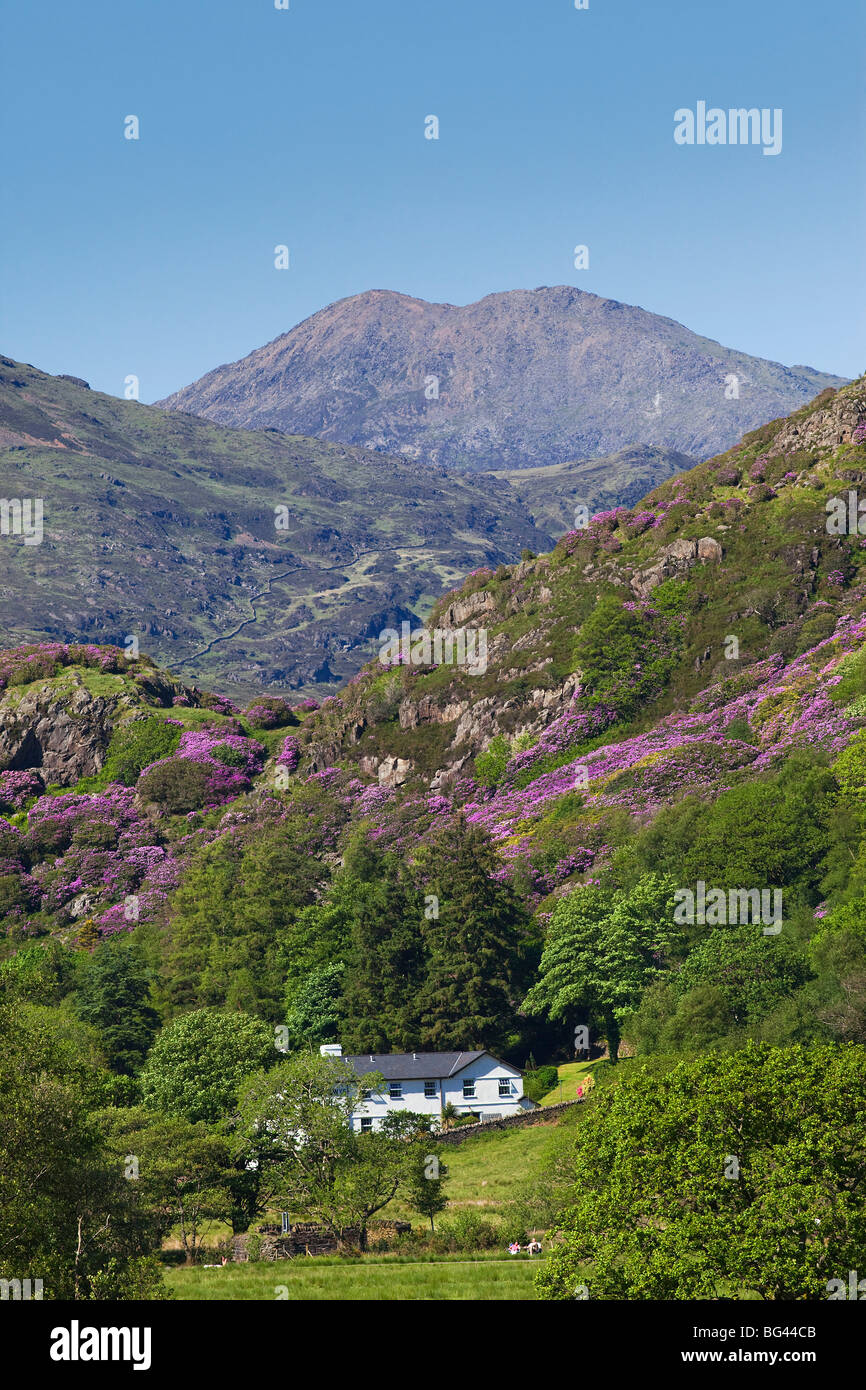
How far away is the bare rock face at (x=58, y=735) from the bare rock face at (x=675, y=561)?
50573 mm

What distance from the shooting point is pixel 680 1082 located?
3706 centimetres

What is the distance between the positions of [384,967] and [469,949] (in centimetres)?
525

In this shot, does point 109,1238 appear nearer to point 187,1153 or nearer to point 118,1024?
point 187,1153

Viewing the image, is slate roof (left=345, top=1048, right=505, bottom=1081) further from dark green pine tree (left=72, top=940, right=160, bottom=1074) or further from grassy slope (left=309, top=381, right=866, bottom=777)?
grassy slope (left=309, top=381, right=866, bottom=777)

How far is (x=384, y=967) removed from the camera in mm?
84938

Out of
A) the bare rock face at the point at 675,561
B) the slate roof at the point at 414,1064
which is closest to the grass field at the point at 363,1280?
Result: the slate roof at the point at 414,1064

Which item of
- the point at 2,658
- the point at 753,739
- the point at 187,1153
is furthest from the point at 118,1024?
the point at 2,658

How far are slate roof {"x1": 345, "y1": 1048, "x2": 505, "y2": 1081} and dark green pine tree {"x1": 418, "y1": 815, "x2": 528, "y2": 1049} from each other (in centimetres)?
194

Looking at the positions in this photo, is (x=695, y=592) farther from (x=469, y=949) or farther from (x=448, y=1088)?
(x=448, y=1088)

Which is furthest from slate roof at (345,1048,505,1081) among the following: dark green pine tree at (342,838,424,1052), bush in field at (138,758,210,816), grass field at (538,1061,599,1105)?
bush in field at (138,758,210,816)

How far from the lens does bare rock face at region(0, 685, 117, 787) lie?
5079 inches

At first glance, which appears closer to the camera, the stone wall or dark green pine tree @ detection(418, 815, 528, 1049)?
the stone wall

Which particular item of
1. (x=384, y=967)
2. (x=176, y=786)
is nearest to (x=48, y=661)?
(x=176, y=786)
